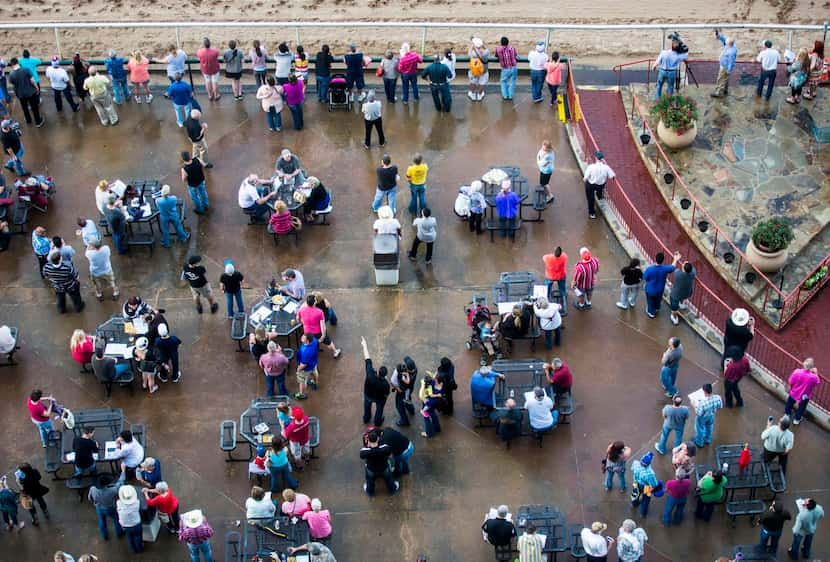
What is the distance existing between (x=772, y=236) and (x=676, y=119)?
4526 mm

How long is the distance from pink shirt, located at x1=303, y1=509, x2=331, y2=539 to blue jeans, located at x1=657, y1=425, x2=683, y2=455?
6054 mm

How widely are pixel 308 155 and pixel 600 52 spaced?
463 inches

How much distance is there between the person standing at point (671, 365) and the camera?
20547mm

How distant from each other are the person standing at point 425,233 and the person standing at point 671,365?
17.7 feet

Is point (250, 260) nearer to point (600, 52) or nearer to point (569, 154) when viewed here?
point (569, 154)

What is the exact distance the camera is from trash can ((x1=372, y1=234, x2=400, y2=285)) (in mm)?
23250

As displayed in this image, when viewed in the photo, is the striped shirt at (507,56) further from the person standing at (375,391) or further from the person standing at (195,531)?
the person standing at (195,531)

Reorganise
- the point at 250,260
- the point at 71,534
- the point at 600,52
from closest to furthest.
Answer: the point at 71,534 < the point at 250,260 < the point at 600,52

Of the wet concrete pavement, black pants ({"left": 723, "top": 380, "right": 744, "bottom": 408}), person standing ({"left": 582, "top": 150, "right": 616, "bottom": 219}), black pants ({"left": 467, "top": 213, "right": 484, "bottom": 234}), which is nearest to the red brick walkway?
black pants ({"left": 723, "top": 380, "right": 744, "bottom": 408})

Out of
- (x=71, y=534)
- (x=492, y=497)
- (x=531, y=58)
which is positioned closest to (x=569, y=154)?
(x=531, y=58)

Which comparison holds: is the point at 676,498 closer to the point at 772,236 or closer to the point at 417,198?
the point at 772,236

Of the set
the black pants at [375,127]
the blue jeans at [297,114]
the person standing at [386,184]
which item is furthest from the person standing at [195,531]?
the blue jeans at [297,114]

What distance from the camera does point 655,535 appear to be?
19188 millimetres

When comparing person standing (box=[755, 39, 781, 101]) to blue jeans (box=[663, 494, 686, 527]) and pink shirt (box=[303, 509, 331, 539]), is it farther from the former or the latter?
pink shirt (box=[303, 509, 331, 539])
